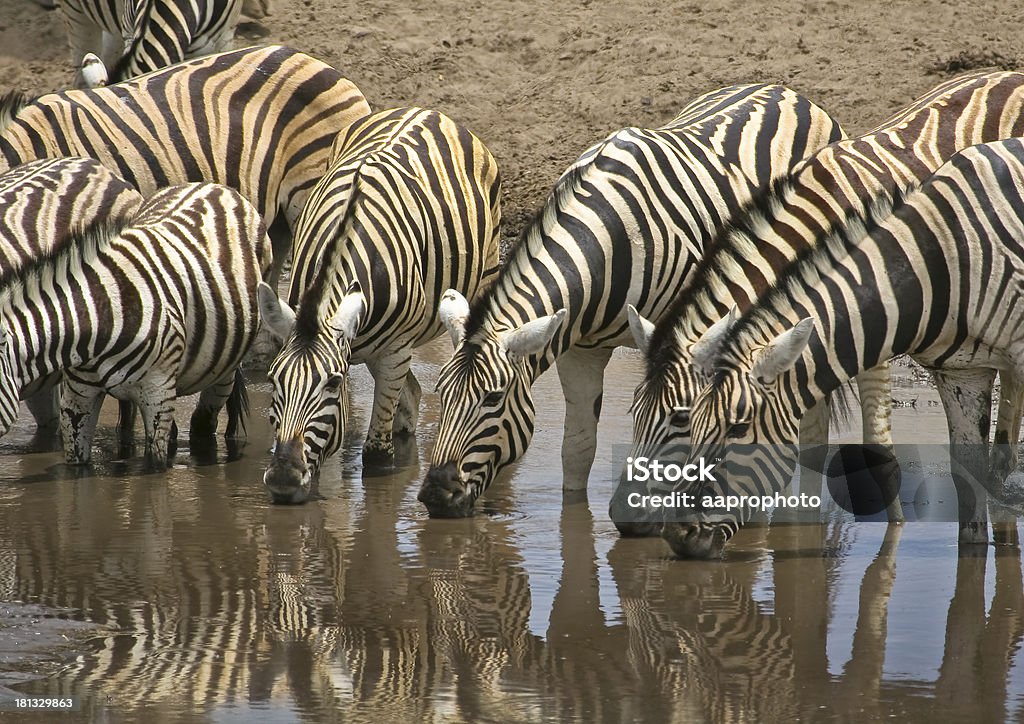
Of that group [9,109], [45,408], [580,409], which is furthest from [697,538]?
[9,109]

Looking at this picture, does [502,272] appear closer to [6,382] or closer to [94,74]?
[6,382]

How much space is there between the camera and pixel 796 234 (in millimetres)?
7453

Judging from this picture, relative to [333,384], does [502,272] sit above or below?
above

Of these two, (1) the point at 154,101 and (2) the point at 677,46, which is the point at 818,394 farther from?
(2) the point at 677,46

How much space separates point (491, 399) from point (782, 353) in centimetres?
151

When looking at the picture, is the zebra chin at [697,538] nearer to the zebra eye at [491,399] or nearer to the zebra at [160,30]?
the zebra eye at [491,399]

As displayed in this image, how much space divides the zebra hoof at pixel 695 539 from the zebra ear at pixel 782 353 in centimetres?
68

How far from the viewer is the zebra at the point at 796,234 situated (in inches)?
272

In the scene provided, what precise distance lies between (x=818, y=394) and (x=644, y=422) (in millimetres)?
737

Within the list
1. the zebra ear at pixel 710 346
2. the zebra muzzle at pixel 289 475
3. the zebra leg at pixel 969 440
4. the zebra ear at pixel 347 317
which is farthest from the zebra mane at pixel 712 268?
the zebra muzzle at pixel 289 475

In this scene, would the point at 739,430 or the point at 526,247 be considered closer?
the point at 739,430

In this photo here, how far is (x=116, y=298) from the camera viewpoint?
8.62 m

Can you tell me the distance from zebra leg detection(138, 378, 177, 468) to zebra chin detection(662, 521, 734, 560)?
309cm

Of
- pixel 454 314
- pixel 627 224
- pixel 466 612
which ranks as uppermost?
pixel 627 224
